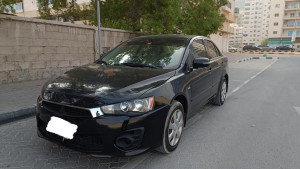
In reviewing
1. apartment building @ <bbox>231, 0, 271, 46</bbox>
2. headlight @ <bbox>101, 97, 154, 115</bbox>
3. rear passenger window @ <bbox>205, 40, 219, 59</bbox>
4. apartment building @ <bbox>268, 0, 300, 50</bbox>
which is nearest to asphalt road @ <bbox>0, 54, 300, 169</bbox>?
headlight @ <bbox>101, 97, 154, 115</bbox>

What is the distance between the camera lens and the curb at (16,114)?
4.32 meters

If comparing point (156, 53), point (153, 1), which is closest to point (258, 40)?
point (153, 1)

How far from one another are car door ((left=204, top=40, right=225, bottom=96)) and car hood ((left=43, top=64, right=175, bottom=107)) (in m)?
1.74

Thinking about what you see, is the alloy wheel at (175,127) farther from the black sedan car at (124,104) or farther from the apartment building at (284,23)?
the apartment building at (284,23)

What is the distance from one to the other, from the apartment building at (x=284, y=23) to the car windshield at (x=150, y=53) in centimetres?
7737

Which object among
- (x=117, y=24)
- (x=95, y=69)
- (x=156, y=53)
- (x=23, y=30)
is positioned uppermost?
(x=117, y=24)

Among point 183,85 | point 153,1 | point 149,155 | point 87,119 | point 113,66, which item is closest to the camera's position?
point 87,119

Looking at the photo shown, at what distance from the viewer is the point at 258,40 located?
379ft

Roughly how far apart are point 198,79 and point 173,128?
1.12 m

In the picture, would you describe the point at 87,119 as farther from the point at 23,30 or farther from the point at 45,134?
the point at 23,30

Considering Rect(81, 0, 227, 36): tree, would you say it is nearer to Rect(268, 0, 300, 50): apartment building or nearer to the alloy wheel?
the alloy wheel

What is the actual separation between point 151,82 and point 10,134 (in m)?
2.58

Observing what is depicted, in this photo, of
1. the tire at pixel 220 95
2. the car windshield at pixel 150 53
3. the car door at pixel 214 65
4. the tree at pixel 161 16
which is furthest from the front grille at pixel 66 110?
the tree at pixel 161 16

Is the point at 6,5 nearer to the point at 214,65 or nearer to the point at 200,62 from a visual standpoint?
the point at 200,62
